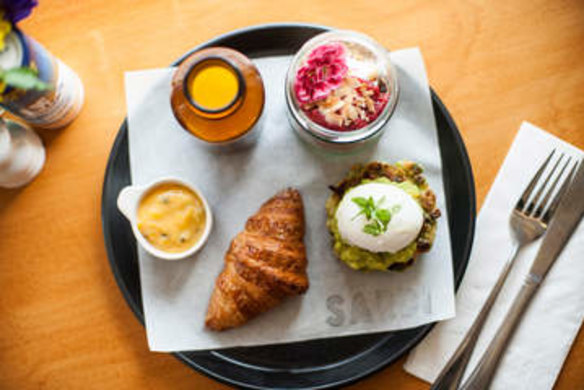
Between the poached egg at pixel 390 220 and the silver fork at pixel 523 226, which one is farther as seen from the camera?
the silver fork at pixel 523 226

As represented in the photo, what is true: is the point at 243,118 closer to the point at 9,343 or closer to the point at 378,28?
the point at 378,28

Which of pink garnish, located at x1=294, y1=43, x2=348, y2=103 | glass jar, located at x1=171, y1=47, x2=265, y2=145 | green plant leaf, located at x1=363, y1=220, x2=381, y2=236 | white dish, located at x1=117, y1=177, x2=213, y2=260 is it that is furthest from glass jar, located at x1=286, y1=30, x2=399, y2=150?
white dish, located at x1=117, y1=177, x2=213, y2=260

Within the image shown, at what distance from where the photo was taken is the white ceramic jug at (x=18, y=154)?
1412 mm

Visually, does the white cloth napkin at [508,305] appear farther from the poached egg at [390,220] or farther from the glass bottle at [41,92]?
the glass bottle at [41,92]

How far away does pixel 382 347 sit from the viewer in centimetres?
145

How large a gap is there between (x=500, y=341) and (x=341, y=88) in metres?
0.95

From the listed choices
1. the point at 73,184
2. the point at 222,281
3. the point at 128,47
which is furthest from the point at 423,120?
the point at 73,184

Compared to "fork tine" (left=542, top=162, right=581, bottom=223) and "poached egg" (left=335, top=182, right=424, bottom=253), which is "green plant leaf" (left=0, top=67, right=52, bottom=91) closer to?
"poached egg" (left=335, top=182, right=424, bottom=253)

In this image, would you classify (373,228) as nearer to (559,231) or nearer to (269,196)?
(269,196)

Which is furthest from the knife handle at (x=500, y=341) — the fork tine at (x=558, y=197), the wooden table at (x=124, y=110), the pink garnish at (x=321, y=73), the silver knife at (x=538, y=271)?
the pink garnish at (x=321, y=73)

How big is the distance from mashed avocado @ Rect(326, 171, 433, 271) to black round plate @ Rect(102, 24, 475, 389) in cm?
15

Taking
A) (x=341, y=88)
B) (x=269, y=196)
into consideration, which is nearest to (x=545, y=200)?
(x=341, y=88)

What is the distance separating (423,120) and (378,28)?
0.35 m

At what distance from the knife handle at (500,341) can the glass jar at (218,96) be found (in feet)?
3.29
